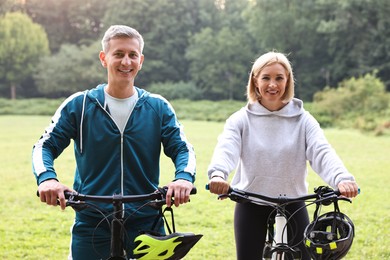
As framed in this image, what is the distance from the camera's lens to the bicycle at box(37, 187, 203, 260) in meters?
2.53

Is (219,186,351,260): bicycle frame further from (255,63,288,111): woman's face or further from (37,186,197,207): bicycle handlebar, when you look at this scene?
(255,63,288,111): woman's face

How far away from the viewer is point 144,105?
3.19 metres

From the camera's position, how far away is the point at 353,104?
3116 cm

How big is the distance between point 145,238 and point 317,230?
90 centimetres

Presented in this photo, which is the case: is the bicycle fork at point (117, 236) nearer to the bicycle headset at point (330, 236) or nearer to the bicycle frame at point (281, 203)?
the bicycle frame at point (281, 203)

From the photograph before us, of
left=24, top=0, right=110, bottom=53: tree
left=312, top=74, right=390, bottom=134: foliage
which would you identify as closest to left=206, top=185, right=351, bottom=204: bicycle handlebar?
left=312, top=74, right=390, bottom=134: foliage

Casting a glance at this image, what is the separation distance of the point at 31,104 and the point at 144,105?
4073 centimetres

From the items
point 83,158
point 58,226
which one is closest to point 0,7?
point 58,226

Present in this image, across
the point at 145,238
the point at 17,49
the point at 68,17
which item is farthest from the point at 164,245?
the point at 68,17

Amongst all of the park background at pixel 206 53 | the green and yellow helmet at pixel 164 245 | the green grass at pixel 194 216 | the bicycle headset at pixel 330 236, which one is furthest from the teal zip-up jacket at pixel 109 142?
the park background at pixel 206 53

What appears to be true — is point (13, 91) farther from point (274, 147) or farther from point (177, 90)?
point (274, 147)

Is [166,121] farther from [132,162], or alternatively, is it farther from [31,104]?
[31,104]

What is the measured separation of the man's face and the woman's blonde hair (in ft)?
2.47

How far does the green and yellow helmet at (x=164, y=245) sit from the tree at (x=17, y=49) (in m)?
48.3
